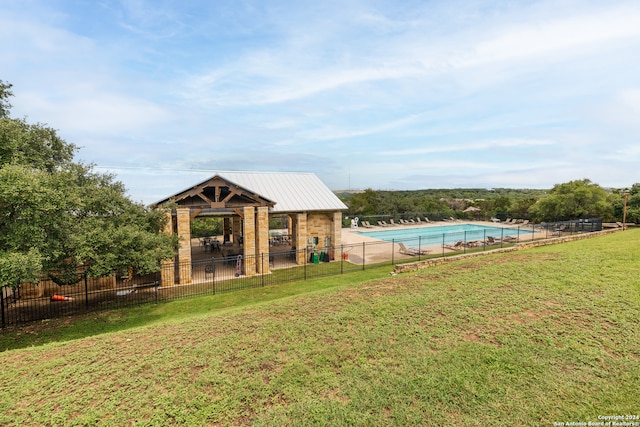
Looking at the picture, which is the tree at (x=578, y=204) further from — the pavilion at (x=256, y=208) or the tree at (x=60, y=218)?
the tree at (x=60, y=218)

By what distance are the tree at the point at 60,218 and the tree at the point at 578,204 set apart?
36.7 meters

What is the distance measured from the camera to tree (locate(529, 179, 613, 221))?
104 ft

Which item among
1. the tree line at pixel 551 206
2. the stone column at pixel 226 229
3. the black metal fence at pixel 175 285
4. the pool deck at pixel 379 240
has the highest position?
the tree line at pixel 551 206

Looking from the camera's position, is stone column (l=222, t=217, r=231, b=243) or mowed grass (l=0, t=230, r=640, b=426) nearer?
mowed grass (l=0, t=230, r=640, b=426)

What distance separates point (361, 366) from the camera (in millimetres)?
5547

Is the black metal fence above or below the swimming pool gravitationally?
below

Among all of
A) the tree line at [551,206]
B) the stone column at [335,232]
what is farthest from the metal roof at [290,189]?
the tree line at [551,206]

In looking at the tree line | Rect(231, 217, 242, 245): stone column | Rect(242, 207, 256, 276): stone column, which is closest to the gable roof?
Rect(242, 207, 256, 276): stone column

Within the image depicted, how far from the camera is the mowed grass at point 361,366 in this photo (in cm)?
450

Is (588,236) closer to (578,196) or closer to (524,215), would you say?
(578,196)

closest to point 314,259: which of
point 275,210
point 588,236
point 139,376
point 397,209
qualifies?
point 275,210

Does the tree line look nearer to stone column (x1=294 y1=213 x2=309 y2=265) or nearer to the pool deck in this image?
the pool deck

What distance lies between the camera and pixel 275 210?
18.6 m

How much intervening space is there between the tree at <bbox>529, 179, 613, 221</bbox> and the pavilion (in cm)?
2644
